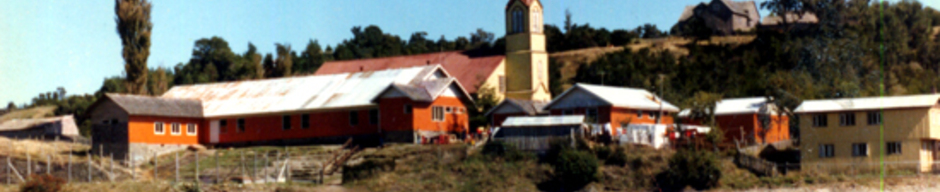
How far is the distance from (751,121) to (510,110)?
1201cm

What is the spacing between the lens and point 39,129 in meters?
70.1

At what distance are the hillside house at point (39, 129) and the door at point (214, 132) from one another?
11260mm

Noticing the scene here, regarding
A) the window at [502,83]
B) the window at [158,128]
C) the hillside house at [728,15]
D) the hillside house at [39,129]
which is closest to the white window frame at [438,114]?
the window at [502,83]

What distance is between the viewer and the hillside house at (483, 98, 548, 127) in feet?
181

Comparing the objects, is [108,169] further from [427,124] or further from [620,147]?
[620,147]

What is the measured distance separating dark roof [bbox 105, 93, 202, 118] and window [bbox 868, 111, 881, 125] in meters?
34.8

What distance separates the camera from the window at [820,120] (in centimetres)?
4659

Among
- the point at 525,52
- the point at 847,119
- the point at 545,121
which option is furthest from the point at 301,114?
the point at 847,119

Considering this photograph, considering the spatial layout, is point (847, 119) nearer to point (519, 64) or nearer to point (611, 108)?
point (611, 108)

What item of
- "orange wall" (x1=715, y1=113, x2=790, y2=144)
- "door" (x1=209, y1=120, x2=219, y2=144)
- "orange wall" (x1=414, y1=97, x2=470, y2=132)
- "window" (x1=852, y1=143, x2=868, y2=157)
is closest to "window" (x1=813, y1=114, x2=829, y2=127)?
"window" (x1=852, y1=143, x2=868, y2=157)

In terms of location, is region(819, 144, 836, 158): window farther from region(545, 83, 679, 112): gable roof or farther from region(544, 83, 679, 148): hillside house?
region(545, 83, 679, 112): gable roof

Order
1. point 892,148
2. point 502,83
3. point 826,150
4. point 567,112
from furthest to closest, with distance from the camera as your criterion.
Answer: point 502,83 < point 567,112 < point 826,150 < point 892,148

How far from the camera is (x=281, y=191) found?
42.7 metres

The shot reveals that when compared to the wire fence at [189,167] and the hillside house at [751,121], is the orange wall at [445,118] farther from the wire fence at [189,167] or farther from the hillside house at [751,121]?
the hillside house at [751,121]
